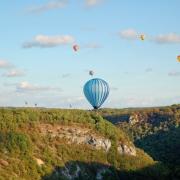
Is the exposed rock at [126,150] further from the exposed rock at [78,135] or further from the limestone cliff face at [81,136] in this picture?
the exposed rock at [78,135]

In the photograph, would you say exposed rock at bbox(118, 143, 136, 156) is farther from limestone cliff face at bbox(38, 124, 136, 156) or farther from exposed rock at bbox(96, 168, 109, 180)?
exposed rock at bbox(96, 168, 109, 180)

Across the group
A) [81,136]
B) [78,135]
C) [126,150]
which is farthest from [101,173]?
[126,150]

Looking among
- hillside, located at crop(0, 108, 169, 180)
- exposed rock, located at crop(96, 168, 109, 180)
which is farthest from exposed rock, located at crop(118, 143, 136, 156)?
exposed rock, located at crop(96, 168, 109, 180)

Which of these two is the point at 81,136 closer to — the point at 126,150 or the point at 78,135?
the point at 78,135

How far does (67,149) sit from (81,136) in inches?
222

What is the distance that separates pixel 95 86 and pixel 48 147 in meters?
24.6

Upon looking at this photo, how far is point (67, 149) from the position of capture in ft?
378

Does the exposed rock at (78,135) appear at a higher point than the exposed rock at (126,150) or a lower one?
higher

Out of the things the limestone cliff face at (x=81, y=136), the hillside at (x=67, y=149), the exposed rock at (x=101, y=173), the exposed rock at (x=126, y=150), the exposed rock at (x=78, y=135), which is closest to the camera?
the hillside at (x=67, y=149)

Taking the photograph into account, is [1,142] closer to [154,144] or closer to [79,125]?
[79,125]

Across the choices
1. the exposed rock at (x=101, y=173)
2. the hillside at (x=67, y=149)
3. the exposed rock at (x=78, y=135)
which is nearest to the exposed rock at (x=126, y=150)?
the hillside at (x=67, y=149)

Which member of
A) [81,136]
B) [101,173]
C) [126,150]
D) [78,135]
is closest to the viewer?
[101,173]

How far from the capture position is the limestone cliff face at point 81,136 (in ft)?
383

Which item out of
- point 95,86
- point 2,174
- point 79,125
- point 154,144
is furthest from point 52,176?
point 154,144
